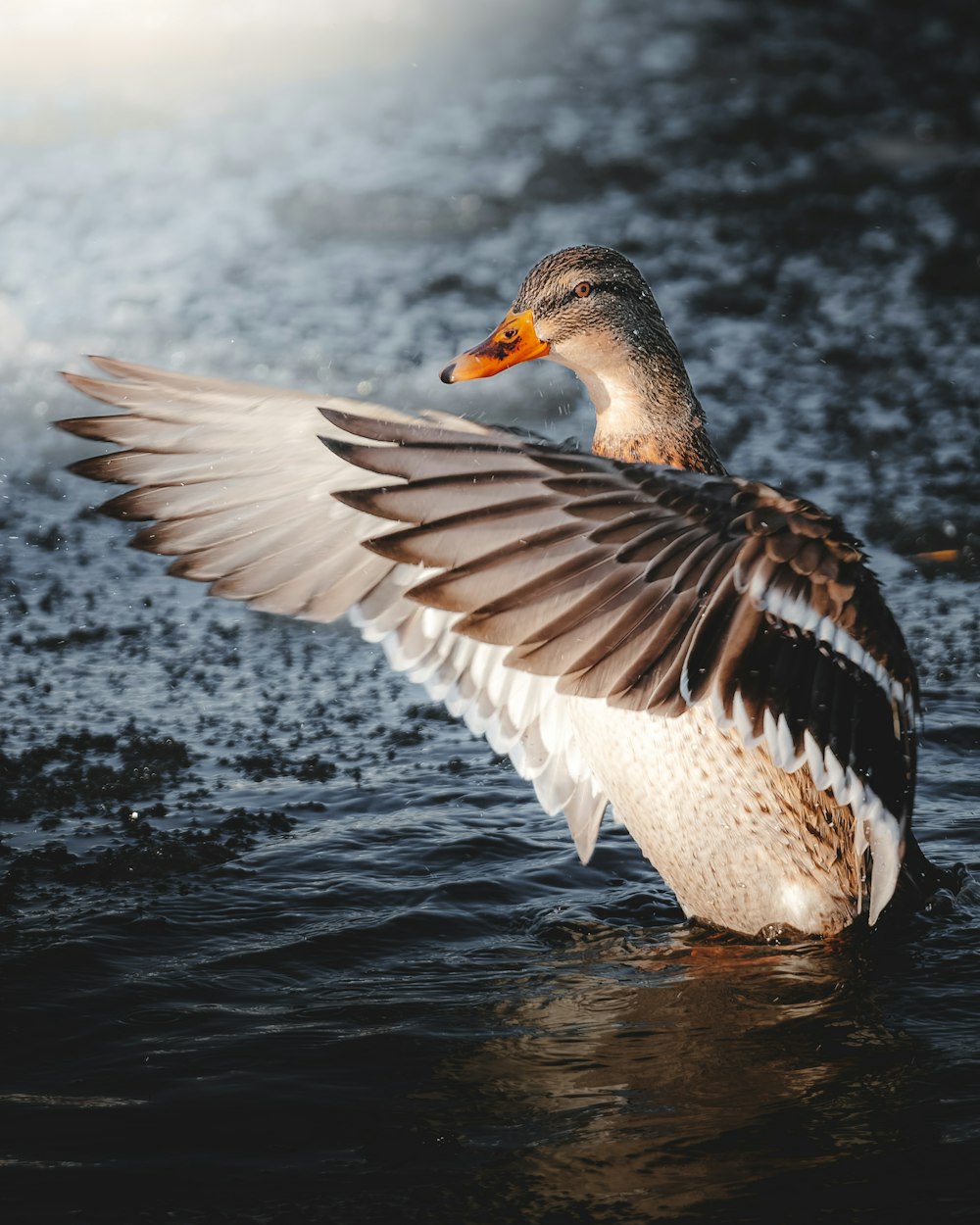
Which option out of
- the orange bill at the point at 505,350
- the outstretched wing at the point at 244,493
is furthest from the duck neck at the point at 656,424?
the outstretched wing at the point at 244,493

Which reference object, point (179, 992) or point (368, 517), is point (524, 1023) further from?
point (368, 517)

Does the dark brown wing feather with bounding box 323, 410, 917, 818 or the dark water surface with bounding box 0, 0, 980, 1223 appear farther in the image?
the dark water surface with bounding box 0, 0, 980, 1223

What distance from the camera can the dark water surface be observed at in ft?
9.47

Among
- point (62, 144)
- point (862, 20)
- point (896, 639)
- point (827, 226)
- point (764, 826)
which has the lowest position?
point (764, 826)

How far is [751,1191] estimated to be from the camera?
2.68 meters

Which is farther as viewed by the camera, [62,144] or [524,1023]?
[62,144]

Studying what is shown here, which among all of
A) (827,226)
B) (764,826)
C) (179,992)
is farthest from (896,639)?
(827,226)

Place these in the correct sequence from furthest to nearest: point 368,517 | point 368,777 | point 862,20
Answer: point 862,20 → point 368,777 → point 368,517

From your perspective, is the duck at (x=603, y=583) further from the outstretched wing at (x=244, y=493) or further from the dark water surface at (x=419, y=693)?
the dark water surface at (x=419, y=693)

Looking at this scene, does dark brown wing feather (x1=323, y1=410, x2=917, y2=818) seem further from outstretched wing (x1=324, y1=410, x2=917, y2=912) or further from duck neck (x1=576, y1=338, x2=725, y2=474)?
duck neck (x1=576, y1=338, x2=725, y2=474)

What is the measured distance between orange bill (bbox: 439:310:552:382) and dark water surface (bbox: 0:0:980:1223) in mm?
1263

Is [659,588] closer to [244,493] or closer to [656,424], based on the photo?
[656,424]

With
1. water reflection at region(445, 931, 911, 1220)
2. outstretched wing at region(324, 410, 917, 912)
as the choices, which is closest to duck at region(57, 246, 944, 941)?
outstretched wing at region(324, 410, 917, 912)

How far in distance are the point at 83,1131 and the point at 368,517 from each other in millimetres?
1637
